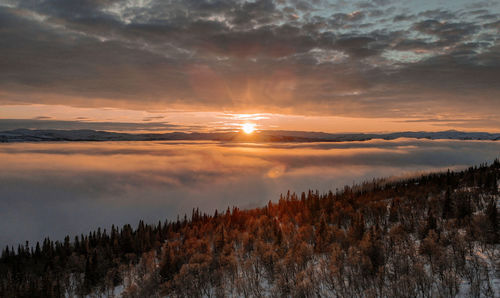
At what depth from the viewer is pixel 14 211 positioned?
133000 millimetres

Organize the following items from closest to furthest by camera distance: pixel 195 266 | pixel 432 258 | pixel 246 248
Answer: pixel 432 258 < pixel 195 266 < pixel 246 248

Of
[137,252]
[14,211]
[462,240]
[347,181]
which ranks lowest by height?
[14,211]

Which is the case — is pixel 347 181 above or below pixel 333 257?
below

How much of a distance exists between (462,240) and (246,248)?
12.4 meters

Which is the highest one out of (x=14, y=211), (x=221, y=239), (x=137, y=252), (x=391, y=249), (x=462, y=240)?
(x=462, y=240)

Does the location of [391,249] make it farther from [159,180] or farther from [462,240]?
[159,180]

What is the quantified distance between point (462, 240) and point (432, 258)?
1953mm

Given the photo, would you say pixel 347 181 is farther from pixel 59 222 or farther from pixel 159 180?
pixel 59 222

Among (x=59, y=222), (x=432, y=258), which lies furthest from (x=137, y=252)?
(x=59, y=222)

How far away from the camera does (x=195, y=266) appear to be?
53.5 feet

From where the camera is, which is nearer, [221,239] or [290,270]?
[290,270]

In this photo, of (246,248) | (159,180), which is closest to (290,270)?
(246,248)

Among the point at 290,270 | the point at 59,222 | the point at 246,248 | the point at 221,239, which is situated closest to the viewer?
the point at 290,270

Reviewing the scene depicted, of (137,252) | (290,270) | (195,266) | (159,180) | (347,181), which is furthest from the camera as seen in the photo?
(159,180)
